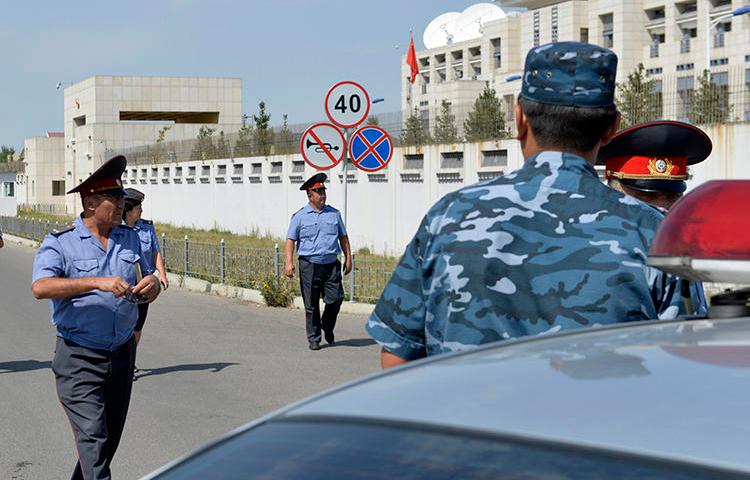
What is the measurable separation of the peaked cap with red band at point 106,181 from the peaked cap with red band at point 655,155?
100 inches

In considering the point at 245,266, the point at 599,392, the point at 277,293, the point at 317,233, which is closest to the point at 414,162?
the point at 245,266

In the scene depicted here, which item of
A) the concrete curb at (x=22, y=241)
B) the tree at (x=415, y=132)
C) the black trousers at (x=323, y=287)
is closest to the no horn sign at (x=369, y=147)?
the black trousers at (x=323, y=287)

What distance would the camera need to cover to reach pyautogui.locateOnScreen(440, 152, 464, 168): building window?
2327 cm

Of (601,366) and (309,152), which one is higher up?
(309,152)

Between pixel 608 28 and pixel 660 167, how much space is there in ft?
198

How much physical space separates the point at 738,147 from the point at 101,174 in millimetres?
13448

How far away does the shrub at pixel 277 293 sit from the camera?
1667 centimetres

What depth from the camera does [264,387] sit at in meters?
9.67

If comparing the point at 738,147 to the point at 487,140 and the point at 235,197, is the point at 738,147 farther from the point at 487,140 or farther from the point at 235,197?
the point at 235,197

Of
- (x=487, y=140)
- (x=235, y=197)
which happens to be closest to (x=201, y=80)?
(x=235, y=197)

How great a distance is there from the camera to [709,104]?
1884cm

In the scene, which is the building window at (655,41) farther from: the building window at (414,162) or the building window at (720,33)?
the building window at (414,162)

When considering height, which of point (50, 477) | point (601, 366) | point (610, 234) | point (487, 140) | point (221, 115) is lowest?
point (50, 477)

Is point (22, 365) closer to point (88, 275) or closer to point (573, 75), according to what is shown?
point (88, 275)
